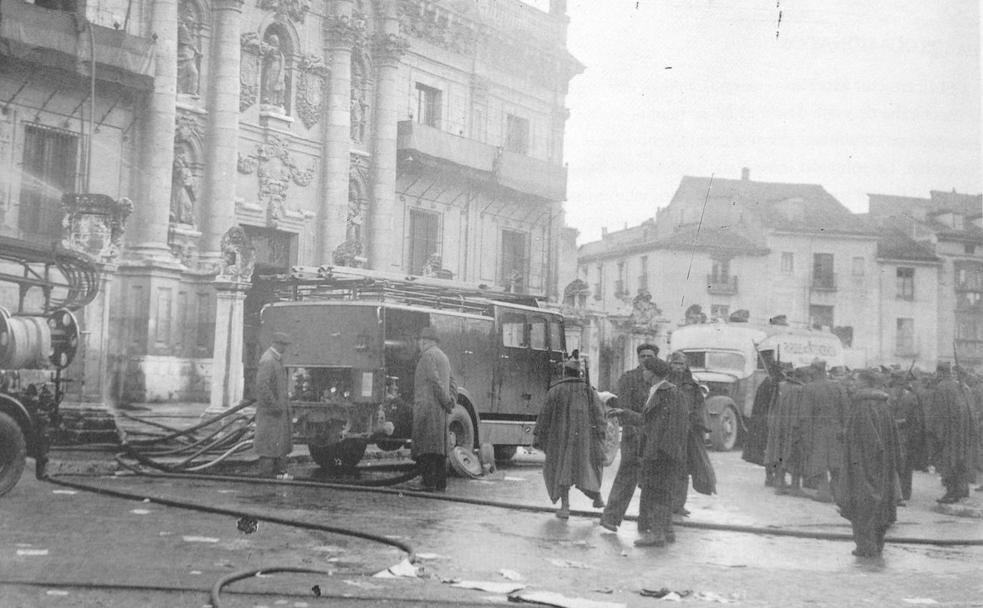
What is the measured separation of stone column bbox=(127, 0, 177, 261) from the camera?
10469mm

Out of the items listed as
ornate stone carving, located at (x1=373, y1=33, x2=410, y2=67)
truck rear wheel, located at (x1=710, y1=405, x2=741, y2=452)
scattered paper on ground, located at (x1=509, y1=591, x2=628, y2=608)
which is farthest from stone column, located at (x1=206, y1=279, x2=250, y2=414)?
truck rear wheel, located at (x1=710, y1=405, x2=741, y2=452)

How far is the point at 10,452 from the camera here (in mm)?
8281

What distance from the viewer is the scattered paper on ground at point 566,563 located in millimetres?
7352

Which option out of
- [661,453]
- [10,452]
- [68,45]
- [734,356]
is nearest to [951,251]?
[734,356]

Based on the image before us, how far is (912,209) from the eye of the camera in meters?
14.0

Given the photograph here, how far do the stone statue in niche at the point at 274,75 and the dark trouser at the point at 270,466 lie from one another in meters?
4.25

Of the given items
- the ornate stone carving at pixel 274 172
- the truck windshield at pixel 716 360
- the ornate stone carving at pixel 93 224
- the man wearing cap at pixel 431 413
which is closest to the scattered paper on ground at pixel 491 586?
the man wearing cap at pixel 431 413

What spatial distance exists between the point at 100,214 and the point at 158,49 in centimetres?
303

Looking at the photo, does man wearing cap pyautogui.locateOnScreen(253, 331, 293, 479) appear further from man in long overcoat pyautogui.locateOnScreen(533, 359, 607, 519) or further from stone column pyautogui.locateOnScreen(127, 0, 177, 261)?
man in long overcoat pyautogui.locateOnScreen(533, 359, 607, 519)

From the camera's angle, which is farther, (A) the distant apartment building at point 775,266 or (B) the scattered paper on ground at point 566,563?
(A) the distant apartment building at point 775,266

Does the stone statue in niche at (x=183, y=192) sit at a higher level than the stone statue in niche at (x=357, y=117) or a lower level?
lower

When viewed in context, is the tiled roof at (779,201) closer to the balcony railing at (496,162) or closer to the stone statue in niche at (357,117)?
the balcony railing at (496,162)

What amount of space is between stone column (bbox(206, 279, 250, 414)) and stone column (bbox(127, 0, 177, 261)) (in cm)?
98

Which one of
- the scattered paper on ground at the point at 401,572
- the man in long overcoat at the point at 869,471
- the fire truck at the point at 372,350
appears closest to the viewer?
the scattered paper on ground at the point at 401,572
